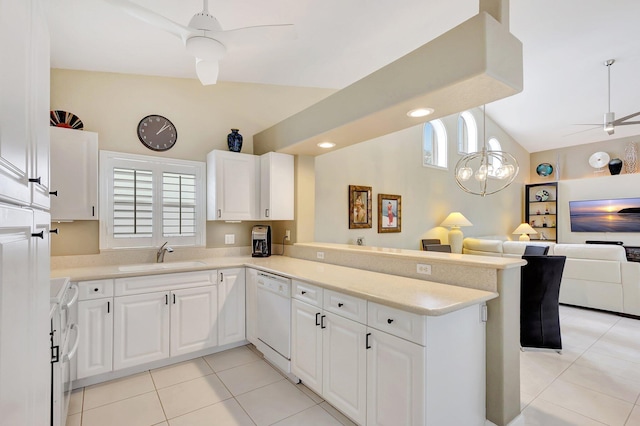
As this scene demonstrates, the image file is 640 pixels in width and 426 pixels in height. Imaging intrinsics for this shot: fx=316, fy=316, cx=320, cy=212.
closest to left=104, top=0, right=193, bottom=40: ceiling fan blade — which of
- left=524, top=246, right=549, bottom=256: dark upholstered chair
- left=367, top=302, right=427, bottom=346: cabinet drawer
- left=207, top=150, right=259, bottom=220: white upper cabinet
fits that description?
left=207, top=150, right=259, bottom=220: white upper cabinet

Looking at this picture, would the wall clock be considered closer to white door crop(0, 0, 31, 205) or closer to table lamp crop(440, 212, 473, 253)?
white door crop(0, 0, 31, 205)

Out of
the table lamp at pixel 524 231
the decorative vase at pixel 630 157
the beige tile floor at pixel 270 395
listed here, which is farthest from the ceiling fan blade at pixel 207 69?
the decorative vase at pixel 630 157

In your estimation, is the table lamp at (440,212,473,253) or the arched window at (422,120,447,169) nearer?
the table lamp at (440,212,473,253)

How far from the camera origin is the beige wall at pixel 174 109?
3064 millimetres

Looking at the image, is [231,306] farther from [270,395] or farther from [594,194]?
[594,194]

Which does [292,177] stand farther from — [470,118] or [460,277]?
[470,118]

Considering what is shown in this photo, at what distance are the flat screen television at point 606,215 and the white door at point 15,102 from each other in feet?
32.6

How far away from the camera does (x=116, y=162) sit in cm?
321

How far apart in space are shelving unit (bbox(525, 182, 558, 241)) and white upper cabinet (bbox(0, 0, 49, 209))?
10.0 m

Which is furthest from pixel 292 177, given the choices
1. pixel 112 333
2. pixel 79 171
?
pixel 112 333

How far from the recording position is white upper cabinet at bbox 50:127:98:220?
9.07ft

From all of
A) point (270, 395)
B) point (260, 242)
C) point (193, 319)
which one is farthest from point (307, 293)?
point (260, 242)

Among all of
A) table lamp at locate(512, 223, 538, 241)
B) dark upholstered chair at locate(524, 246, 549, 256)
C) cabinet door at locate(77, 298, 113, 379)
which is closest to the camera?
cabinet door at locate(77, 298, 113, 379)

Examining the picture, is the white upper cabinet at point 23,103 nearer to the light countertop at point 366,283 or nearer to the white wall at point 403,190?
the light countertop at point 366,283
